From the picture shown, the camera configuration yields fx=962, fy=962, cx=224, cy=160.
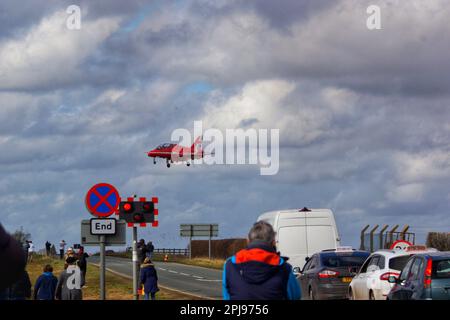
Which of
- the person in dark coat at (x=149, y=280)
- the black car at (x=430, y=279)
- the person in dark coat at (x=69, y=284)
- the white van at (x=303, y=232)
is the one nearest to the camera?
the black car at (x=430, y=279)

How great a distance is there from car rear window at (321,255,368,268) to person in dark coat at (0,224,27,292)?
20174 millimetres

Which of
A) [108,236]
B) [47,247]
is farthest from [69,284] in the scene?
[47,247]

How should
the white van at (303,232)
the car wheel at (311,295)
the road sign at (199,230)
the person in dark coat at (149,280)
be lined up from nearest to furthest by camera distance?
the car wheel at (311,295), the person in dark coat at (149,280), the white van at (303,232), the road sign at (199,230)

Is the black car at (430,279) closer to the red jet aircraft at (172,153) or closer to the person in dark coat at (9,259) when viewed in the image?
the person in dark coat at (9,259)

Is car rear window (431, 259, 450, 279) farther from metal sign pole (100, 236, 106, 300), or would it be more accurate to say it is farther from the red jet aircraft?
the red jet aircraft

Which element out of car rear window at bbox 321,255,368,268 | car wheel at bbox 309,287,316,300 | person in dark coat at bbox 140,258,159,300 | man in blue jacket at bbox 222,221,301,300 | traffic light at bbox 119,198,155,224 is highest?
traffic light at bbox 119,198,155,224

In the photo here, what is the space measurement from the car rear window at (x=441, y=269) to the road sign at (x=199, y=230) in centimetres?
5510

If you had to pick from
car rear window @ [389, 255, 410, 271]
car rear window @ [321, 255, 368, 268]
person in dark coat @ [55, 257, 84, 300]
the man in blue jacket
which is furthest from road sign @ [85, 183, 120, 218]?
the man in blue jacket

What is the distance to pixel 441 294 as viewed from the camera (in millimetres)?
14469

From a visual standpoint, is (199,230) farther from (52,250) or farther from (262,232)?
(262,232)

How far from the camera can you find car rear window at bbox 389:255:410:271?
20062 millimetres

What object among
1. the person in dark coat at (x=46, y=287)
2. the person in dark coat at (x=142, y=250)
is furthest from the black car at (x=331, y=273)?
the person in dark coat at (x=142, y=250)

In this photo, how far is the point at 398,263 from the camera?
66.3ft

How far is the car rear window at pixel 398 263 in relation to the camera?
20062 mm
